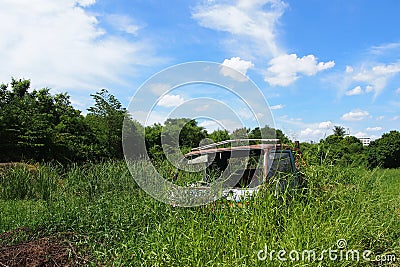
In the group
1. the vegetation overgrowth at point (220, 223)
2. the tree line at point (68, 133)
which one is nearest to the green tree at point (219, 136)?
the tree line at point (68, 133)

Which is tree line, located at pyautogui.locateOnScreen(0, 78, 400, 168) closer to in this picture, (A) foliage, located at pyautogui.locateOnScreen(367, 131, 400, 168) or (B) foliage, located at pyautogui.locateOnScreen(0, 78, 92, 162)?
(B) foliage, located at pyautogui.locateOnScreen(0, 78, 92, 162)

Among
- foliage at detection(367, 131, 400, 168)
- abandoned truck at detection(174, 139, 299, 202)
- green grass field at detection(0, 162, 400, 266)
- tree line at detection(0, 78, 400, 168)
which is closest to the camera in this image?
green grass field at detection(0, 162, 400, 266)

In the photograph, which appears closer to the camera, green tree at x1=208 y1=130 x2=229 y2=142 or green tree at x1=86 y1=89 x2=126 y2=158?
green tree at x1=208 y1=130 x2=229 y2=142

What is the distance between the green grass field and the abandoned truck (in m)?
0.24

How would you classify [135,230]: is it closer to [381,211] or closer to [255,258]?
[255,258]

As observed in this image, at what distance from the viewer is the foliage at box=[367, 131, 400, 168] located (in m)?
24.4

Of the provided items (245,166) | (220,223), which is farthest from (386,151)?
(220,223)

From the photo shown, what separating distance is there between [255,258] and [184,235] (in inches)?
29.1

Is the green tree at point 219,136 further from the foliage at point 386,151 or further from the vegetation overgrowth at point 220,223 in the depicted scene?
the foliage at point 386,151
